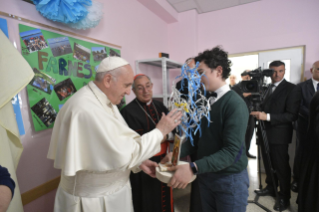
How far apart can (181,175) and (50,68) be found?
129 cm

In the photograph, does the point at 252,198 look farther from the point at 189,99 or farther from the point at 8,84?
the point at 8,84

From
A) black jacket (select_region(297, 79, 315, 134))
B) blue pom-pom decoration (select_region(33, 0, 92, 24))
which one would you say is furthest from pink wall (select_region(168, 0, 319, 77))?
blue pom-pom decoration (select_region(33, 0, 92, 24))

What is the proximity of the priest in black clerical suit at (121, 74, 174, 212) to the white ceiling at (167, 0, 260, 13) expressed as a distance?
195 centimetres

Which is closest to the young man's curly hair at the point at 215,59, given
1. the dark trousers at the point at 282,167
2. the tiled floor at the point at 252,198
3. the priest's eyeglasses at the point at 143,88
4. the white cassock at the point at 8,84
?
the priest's eyeglasses at the point at 143,88

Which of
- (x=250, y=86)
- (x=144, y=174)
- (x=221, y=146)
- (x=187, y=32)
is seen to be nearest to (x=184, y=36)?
(x=187, y=32)

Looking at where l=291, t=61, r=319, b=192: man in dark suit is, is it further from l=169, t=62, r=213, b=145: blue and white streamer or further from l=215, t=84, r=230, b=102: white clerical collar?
l=169, t=62, r=213, b=145: blue and white streamer

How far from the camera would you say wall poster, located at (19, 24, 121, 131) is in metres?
1.24

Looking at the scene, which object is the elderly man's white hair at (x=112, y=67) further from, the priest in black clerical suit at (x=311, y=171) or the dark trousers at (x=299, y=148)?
the dark trousers at (x=299, y=148)

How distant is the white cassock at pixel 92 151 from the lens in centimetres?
88

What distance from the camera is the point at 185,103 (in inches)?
36.0

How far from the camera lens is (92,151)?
2.94 feet

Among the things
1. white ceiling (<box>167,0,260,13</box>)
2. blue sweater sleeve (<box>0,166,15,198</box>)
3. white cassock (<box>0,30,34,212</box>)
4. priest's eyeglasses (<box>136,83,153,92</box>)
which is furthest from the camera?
white ceiling (<box>167,0,260,13</box>)

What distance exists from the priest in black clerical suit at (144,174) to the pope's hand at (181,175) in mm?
832

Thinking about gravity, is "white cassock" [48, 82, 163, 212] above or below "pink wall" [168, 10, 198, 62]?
below
